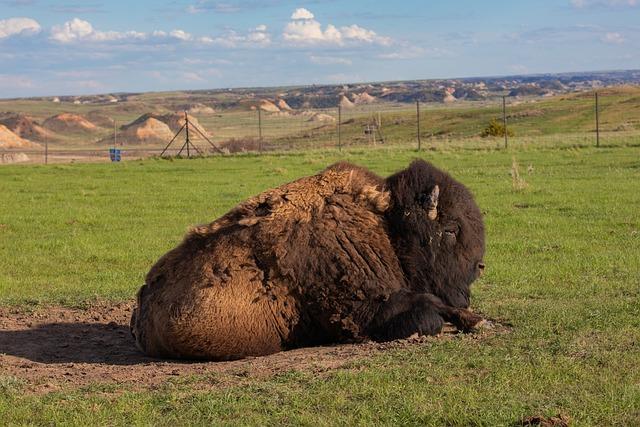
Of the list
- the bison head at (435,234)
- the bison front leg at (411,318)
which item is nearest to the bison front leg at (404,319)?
the bison front leg at (411,318)

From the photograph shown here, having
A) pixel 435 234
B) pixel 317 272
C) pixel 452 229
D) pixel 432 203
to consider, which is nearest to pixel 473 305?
pixel 452 229

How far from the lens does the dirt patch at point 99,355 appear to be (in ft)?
23.0

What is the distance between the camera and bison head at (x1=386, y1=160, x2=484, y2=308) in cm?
825

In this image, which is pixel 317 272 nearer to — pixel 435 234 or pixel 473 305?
pixel 435 234

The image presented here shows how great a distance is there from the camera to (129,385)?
6.68m

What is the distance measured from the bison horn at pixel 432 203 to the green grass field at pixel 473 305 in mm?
1315

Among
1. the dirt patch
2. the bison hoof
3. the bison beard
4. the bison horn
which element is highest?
the bison horn

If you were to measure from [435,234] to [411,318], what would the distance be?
91 centimetres

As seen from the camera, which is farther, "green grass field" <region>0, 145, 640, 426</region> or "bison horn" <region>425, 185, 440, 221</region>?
"bison horn" <region>425, 185, 440, 221</region>

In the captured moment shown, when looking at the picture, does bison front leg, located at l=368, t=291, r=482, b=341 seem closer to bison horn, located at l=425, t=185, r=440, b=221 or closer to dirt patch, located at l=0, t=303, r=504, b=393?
dirt patch, located at l=0, t=303, r=504, b=393

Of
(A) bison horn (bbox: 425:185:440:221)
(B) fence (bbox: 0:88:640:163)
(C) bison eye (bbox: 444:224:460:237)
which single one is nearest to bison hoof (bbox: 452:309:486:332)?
(C) bison eye (bbox: 444:224:460:237)

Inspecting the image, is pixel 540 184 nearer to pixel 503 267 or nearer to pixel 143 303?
pixel 503 267

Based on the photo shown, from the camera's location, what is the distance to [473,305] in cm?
938

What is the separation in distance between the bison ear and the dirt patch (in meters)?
1.10
